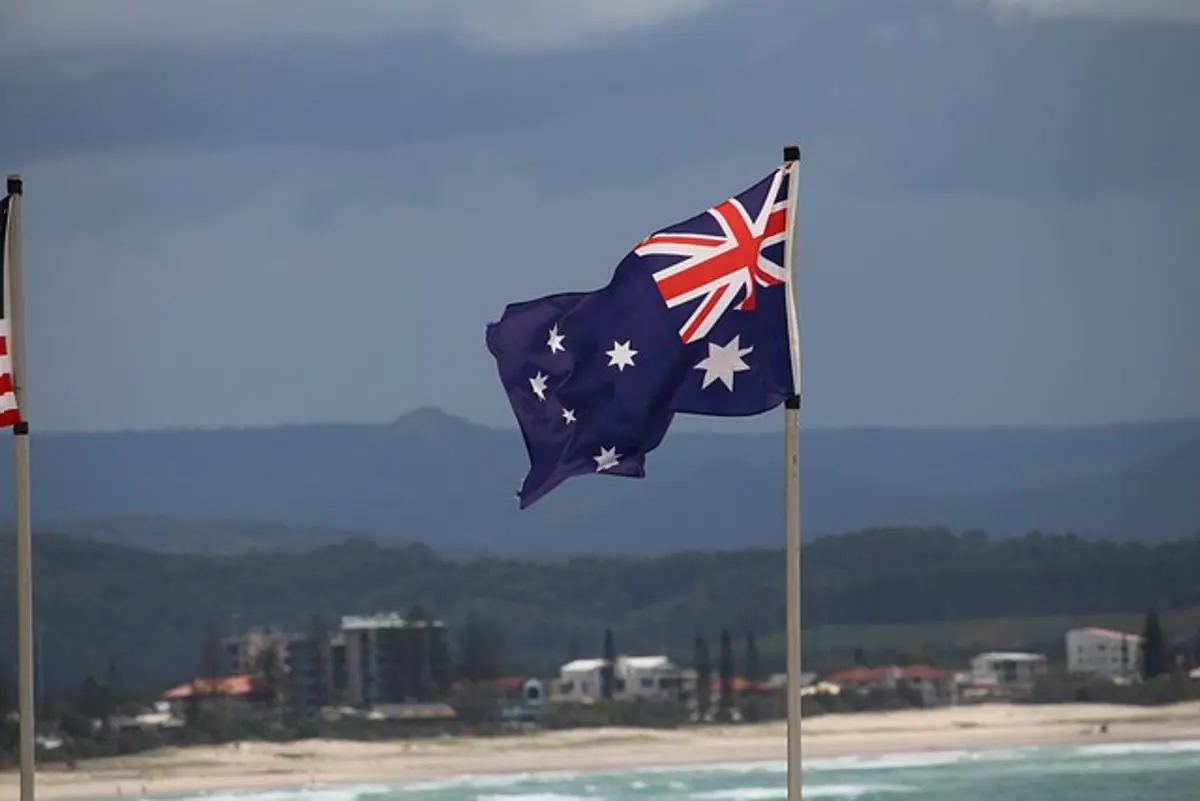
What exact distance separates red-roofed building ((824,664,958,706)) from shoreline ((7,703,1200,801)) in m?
0.92

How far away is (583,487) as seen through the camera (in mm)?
43469

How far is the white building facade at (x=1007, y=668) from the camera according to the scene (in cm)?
4034

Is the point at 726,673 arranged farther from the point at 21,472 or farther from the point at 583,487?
the point at 21,472

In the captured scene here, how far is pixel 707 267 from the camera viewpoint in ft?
23.2

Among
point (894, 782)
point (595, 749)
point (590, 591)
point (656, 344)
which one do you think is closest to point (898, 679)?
point (590, 591)

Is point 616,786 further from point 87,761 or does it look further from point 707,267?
point 707,267

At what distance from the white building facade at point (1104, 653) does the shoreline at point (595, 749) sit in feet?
5.59

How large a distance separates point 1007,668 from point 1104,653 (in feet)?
8.31

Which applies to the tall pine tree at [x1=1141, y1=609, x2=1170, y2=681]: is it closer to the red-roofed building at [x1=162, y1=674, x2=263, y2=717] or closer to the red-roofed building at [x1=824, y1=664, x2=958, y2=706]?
the red-roofed building at [x1=824, y1=664, x2=958, y2=706]

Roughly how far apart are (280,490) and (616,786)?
13.9 metres

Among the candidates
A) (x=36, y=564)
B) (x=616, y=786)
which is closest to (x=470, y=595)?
(x=36, y=564)

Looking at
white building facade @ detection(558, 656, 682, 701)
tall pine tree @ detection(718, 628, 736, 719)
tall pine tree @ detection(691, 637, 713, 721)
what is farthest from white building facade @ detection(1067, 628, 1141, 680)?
white building facade @ detection(558, 656, 682, 701)

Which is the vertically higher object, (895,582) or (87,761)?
(895,582)

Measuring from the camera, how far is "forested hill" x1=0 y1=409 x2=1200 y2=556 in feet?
137
